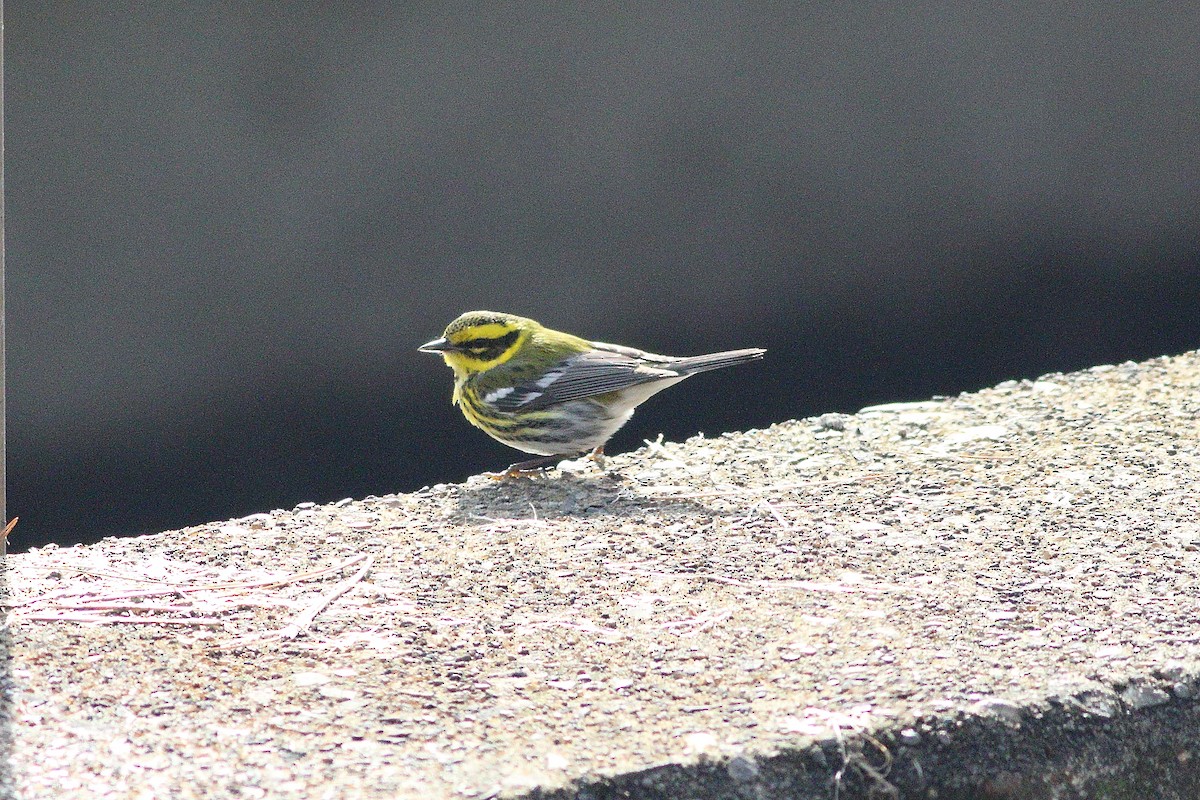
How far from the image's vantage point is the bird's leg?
4.62 metres

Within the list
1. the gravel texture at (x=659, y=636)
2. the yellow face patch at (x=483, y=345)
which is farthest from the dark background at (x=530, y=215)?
the gravel texture at (x=659, y=636)

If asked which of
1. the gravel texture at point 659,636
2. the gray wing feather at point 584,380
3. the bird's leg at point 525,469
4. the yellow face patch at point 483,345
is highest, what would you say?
the yellow face patch at point 483,345

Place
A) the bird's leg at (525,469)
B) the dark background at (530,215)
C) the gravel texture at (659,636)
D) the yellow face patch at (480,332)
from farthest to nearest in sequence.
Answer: the dark background at (530,215)
the yellow face patch at (480,332)
the bird's leg at (525,469)
the gravel texture at (659,636)

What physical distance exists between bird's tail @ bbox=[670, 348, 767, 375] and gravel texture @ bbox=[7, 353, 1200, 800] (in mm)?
699

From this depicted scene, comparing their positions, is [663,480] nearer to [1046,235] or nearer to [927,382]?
[927,382]

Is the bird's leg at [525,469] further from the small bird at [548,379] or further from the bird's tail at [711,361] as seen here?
the bird's tail at [711,361]

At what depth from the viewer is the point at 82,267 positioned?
22.5 feet

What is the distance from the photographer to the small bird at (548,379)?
201 inches

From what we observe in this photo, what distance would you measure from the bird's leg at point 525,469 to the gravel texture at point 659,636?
17 centimetres

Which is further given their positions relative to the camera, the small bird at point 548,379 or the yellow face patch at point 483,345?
the yellow face patch at point 483,345

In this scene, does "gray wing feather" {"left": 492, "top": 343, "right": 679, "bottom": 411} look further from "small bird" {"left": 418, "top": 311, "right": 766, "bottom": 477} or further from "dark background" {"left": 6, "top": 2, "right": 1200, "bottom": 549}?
"dark background" {"left": 6, "top": 2, "right": 1200, "bottom": 549}

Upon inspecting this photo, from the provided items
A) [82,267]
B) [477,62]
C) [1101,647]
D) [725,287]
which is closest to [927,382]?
[725,287]

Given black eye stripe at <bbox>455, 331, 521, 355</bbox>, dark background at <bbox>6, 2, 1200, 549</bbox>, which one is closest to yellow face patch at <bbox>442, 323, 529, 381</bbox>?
black eye stripe at <bbox>455, 331, 521, 355</bbox>

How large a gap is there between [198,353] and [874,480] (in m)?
3.75
